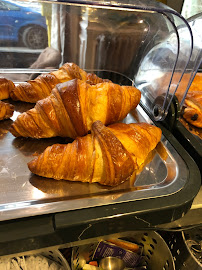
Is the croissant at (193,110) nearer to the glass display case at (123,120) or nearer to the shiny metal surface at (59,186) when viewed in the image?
the glass display case at (123,120)

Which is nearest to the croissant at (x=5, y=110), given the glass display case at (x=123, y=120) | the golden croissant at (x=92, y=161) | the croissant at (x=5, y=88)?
the glass display case at (x=123, y=120)

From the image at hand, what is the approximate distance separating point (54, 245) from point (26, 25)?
115 centimetres

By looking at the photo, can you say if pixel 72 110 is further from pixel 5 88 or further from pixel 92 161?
pixel 5 88

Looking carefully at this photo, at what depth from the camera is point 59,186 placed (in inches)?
32.5

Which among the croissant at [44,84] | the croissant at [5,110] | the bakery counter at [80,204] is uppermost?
the croissant at [44,84]

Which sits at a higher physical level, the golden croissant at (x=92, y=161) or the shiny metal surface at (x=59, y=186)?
the golden croissant at (x=92, y=161)

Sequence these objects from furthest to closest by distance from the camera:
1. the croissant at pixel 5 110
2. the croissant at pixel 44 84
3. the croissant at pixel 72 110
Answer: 1. the croissant at pixel 44 84
2. the croissant at pixel 5 110
3. the croissant at pixel 72 110

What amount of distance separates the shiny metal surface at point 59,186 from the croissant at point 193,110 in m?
0.27

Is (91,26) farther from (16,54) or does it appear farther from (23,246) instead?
(23,246)

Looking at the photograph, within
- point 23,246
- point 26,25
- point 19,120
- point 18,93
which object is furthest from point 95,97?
point 26,25

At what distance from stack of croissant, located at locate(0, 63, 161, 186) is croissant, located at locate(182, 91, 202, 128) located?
0.28 m

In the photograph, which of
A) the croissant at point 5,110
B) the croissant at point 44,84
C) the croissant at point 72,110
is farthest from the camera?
the croissant at point 44,84

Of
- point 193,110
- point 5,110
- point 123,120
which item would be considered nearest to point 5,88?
point 5,110

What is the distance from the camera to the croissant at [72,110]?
2.99ft
